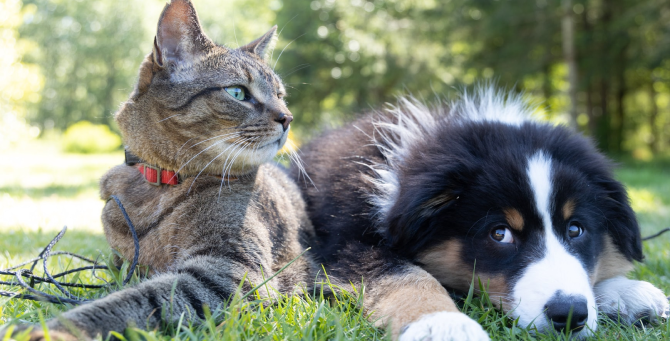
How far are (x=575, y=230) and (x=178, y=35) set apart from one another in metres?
2.38

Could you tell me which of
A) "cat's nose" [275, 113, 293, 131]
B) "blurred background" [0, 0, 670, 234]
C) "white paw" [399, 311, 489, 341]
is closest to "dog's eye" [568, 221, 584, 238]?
"white paw" [399, 311, 489, 341]

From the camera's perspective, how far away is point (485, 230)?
2.57m

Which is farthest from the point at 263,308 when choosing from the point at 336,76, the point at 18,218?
the point at 336,76

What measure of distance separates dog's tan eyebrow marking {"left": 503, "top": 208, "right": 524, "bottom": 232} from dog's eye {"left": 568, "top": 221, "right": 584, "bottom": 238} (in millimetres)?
332

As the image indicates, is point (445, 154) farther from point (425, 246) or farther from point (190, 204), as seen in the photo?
point (190, 204)

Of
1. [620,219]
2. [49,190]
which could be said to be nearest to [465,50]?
[49,190]

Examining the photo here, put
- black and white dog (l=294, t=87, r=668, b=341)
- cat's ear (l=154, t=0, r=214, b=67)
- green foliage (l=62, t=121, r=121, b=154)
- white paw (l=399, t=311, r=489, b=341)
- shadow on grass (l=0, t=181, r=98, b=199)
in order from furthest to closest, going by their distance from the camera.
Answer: green foliage (l=62, t=121, r=121, b=154)
shadow on grass (l=0, t=181, r=98, b=199)
cat's ear (l=154, t=0, r=214, b=67)
black and white dog (l=294, t=87, r=668, b=341)
white paw (l=399, t=311, r=489, b=341)

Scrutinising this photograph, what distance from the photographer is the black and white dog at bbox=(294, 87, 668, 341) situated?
2.22 m

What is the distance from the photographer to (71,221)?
211 inches

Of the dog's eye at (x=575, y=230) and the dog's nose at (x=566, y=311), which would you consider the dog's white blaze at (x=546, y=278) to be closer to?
the dog's nose at (x=566, y=311)

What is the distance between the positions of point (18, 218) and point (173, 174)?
3823 millimetres

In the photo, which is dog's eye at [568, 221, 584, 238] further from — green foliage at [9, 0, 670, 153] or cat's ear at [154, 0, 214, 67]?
green foliage at [9, 0, 670, 153]

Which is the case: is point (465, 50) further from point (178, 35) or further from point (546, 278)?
point (546, 278)

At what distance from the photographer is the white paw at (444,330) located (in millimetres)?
1948
